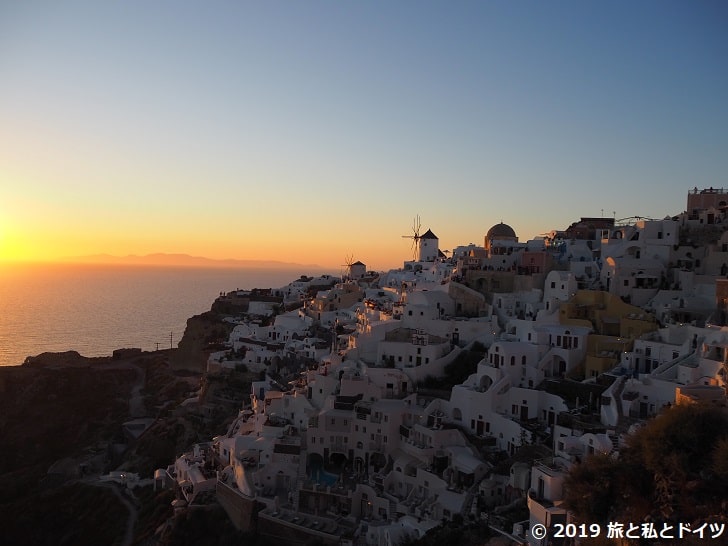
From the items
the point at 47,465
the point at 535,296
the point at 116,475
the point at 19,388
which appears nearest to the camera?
the point at 535,296

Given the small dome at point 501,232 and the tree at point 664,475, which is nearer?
the tree at point 664,475

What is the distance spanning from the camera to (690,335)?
72.8 feet

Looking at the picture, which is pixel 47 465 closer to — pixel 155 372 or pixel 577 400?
pixel 155 372

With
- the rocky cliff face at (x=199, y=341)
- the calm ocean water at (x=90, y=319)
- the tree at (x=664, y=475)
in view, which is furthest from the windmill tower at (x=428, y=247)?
the calm ocean water at (x=90, y=319)

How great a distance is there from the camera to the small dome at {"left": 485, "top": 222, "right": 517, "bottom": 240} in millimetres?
40562

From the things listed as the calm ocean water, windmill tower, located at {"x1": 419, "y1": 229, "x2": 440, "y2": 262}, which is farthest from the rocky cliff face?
the calm ocean water

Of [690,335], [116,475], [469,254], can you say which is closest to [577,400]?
[690,335]

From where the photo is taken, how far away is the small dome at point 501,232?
40.6 m

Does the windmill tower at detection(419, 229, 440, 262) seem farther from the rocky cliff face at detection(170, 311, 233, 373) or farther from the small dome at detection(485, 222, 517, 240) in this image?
the rocky cliff face at detection(170, 311, 233, 373)

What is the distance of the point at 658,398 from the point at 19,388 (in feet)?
140

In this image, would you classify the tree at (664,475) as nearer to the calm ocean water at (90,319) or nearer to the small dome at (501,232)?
the small dome at (501,232)

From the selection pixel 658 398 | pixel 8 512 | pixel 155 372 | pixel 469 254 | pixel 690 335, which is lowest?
pixel 8 512

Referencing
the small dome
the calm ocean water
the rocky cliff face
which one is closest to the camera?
the small dome

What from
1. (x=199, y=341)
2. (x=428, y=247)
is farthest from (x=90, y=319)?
(x=428, y=247)
